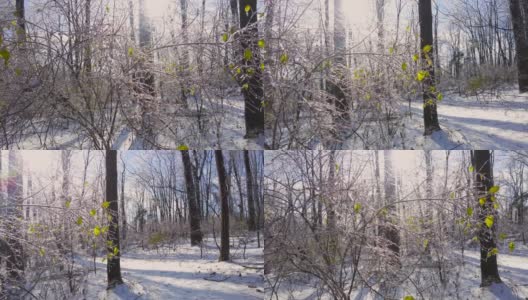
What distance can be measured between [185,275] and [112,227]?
25.6 inches

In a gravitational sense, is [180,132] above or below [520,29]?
below

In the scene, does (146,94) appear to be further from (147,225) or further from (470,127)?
(470,127)

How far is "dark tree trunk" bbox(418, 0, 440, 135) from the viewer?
3540 millimetres

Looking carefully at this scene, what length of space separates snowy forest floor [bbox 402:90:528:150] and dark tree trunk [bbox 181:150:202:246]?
5.81 ft

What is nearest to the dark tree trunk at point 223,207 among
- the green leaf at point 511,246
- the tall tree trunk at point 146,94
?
the tall tree trunk at point 146,94

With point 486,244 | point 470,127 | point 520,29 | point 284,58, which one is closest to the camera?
point 284,58

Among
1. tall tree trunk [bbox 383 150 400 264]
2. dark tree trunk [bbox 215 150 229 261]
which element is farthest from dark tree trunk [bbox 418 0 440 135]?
dark tree trunk [bbox 215 150 229 261]

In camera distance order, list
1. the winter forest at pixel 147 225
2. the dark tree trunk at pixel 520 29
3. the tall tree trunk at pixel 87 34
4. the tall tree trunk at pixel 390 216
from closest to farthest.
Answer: the tall tree trunk at pixel 87 34, the tall tree trunk at pixel 390 216, the winter forest at pixel 147 225, the dark tree trunk at pixel 520 29

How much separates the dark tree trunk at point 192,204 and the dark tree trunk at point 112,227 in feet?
1.74

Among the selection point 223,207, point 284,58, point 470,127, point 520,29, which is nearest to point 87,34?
point 284,58

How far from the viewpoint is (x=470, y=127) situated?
143 inches

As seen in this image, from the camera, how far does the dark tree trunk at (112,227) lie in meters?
3.12

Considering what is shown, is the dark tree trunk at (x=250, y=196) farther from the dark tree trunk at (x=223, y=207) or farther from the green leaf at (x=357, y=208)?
the green leaf at (x=357, y=208)

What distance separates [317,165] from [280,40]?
929 mm
